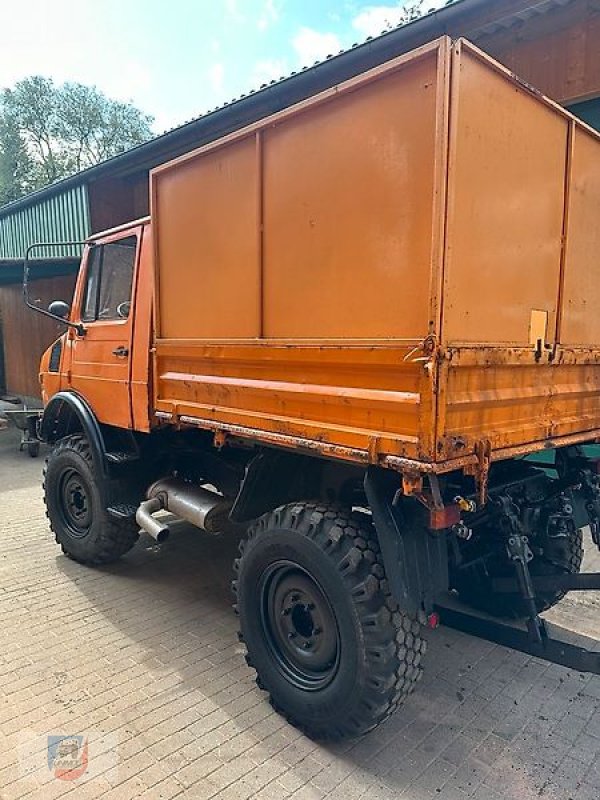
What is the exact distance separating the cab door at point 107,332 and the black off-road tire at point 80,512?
0.45 metres

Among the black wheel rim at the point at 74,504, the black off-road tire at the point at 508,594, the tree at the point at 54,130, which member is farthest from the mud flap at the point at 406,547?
the tree at the point at 54,130

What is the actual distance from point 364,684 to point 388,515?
0.73m

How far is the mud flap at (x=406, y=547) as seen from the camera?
2.23 m

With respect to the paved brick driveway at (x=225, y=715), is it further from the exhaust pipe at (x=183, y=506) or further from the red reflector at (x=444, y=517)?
the red reflector at (x=444, y=517)

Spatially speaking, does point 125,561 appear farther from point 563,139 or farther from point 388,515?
point 563,139

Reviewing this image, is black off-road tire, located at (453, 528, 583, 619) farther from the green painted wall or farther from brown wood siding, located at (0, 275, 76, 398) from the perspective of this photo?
brown wood siding, located at (0, 275, 76, 398)

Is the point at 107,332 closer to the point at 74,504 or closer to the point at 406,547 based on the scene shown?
the point at 74,504

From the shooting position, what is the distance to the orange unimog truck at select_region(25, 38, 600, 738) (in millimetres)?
2035

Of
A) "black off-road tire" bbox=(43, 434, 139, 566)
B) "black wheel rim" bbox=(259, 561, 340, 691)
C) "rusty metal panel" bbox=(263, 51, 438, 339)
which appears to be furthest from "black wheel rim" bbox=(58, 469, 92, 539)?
"rusty metal panel" bbox=(263, 51, 438, 339)

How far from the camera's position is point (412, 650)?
2371 mm

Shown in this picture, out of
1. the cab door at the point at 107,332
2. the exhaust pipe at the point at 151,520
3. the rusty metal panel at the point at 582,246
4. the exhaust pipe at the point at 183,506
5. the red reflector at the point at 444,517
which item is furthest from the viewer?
the cab door at the point at 107,332

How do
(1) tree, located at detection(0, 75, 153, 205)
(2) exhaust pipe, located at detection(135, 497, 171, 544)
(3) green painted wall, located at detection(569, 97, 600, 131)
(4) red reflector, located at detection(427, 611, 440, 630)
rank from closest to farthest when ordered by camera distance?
(4) red reflector, located at detection(427, 611, 440, 630) < (2) exhaust pipe, located at detection(135, 497, 171, 544) < (3) green painted wall, located at detection(569, 97, 600, 131) < (1) tree, located at detection(0, 75, 153, 205)

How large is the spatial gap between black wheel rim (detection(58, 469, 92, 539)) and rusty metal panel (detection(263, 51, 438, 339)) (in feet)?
8.52

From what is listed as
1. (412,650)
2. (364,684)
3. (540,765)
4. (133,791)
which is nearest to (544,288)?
(412,650)
